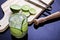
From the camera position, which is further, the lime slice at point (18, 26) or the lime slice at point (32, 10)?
the lime slice at point (32, 10)

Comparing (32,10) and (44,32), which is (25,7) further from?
(44,32)

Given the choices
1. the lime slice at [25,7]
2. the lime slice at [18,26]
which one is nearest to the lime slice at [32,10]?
the lime slice at [25,7]

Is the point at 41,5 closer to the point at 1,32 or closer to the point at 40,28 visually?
the point at 40,28

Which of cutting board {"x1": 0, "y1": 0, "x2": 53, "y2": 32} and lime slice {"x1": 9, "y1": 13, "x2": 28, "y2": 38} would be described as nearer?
lime slice {"x1": 9, "y1": 13, "x2": 28, "y2": 38}

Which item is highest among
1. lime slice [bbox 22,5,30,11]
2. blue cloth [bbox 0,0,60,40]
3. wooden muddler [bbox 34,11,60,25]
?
lime slice [bbox 22,5,30,11]

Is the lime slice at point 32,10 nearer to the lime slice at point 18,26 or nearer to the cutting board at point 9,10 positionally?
the cutting board at point 9,10

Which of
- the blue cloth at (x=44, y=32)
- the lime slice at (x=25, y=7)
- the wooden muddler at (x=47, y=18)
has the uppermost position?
the lime slice at (x=25, y=7)

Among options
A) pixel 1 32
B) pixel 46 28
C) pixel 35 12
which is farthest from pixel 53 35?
pixel 1 32

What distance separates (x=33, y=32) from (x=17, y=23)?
5.6 inches

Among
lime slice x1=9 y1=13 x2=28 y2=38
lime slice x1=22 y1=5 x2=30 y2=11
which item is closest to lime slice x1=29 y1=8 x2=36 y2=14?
lime slice x1=22 y1=5 x2=30 y2=11

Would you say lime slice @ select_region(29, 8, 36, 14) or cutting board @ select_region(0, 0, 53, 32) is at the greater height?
lime slice @ select_region(29, 8, 36, 14)

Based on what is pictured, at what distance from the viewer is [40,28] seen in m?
0.99

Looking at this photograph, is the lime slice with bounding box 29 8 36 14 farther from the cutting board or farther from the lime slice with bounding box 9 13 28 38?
the lime slice with bounding box 9 13 28 38

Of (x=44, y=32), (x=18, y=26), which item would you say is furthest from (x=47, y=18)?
(x=18, y=26)
